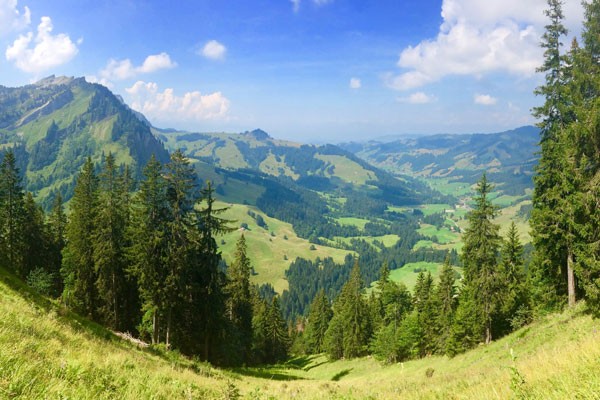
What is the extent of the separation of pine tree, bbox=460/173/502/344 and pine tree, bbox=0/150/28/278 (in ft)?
179

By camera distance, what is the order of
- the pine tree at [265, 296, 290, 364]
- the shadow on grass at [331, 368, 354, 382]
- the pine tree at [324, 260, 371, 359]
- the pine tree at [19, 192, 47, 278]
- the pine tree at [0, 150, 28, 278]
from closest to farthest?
the pine tree at [0, 150, 28, 278] → the pine tree at [19, 192, 47, 278] → the shadow on grass at [331, 368, 354, 382] → the pine tree at [324, 260, 371, 359] → the pine tree at [265, 296, 290, 364]

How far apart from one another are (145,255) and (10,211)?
26562 mm

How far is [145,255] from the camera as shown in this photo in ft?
98.8

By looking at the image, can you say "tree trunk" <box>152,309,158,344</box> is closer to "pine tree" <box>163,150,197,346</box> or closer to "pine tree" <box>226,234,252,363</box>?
"pine tree" <box>163,150,197,346</box>

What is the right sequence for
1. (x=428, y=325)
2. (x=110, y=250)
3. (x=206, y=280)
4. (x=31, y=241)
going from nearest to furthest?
(x=206, y=280) → (x=110, y=250) → (x=31, y=241) → (x=428, y=325)

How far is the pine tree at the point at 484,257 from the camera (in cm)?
3591

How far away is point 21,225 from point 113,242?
64.9 ft

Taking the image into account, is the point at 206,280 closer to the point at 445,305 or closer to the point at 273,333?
the point at 445,305

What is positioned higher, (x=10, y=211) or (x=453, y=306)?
(x=10, y=211)

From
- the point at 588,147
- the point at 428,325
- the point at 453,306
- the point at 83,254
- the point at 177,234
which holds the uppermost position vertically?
the point at 588,147

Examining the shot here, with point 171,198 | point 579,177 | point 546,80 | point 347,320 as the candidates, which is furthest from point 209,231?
point 347,320

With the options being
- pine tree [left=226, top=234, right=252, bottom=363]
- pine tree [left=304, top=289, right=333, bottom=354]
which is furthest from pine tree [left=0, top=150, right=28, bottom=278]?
pine tree [left=304, top=289, right=333, bottom=354]

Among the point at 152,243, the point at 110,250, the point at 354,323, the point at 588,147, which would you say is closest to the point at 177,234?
the point at 152,243

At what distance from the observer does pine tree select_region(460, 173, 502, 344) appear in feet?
118
